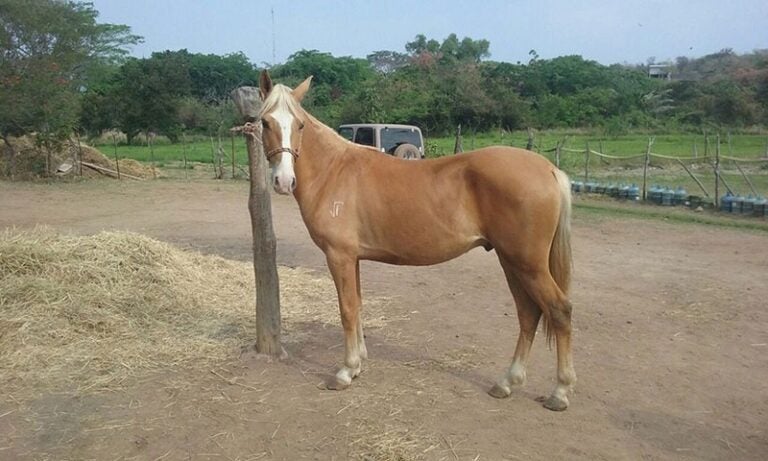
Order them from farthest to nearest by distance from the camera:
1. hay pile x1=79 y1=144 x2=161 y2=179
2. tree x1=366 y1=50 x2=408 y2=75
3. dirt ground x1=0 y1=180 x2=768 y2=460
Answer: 1. tree x1=366 y1=50 x2=408 y2=75
2. hay pile x1=79 y1=144 x2=161 y2=179
3. dirt ground x1=0 y1=180 x2=768 y2=460

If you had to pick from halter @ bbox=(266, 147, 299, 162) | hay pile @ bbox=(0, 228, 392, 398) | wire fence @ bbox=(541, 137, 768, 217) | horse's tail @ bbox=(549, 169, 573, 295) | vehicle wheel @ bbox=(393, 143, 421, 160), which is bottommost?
hay pile @ bbox=(0, 228, 392, 398)

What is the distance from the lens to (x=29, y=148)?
18.8m

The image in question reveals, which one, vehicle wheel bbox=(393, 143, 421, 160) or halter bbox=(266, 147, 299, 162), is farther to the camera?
vehicle wheel bbox=(393, 143, 421, 160)

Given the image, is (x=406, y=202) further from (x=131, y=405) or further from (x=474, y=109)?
(x=474, y=109)

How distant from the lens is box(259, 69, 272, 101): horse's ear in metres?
3.82

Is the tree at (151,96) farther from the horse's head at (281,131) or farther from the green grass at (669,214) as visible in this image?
the horse's head at (281,131)

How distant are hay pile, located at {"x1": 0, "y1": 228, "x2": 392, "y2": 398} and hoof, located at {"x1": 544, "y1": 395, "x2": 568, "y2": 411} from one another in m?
1.99

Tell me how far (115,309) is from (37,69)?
57.0 feet

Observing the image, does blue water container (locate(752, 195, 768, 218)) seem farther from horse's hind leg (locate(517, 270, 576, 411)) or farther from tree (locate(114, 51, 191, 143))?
tree (locate(114, 51, 191, 143))

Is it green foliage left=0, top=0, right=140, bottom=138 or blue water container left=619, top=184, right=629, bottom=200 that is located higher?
green foliage left=0, top=0, right=140, bottom=138

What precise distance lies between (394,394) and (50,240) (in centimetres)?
414

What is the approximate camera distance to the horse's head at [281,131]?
3658mm

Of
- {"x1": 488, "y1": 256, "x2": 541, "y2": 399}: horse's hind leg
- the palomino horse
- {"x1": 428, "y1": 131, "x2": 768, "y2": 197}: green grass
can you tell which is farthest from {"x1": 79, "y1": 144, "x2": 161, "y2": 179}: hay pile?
{"x1": 488, "y1": 256, "x2": 541, "y2": 399}: horse's hind leg

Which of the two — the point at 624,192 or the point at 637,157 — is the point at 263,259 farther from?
the point at 637,157
